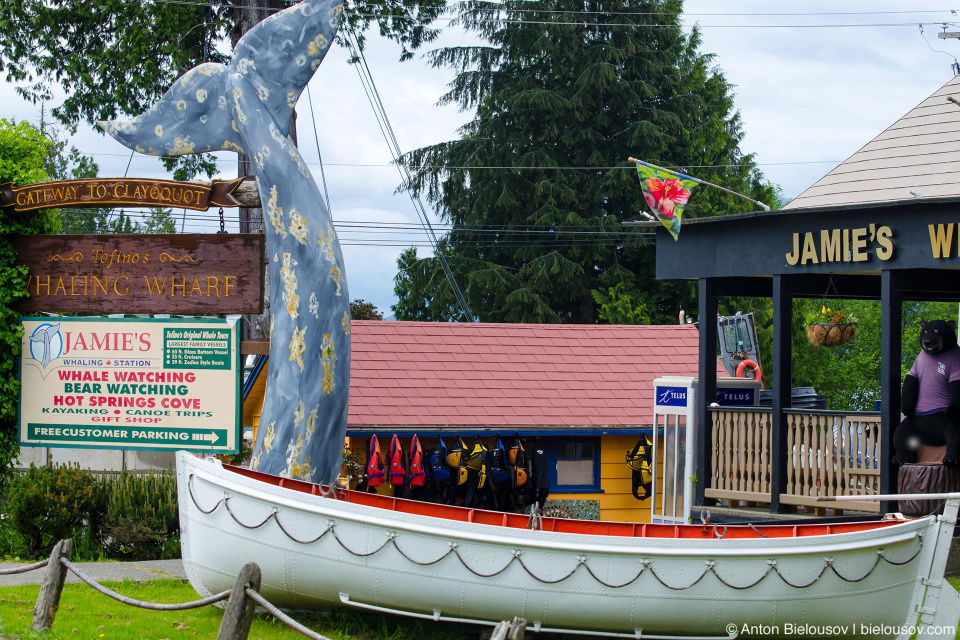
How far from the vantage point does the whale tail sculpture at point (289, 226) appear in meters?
10.6

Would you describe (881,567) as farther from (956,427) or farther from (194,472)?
(194,472)

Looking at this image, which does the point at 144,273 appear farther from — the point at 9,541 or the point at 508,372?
the point at 508,372

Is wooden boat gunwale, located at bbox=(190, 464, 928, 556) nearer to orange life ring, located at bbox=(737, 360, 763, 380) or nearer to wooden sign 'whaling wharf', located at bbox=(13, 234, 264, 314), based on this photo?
wooden sign 'whaling wharf', located at bbox=(13, 234, 264, 314)

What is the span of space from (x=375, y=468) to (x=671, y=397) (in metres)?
4.66

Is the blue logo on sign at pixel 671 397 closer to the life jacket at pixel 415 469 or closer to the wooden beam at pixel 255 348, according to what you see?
the life jacket at pixel 415 469

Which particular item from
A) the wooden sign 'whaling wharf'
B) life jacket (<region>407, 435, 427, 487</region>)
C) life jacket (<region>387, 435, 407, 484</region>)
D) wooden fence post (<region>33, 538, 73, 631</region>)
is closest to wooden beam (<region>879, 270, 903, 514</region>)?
life jacket (<region>407, 435, 427, 487</region>)

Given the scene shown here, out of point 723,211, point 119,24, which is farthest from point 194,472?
point 723,211

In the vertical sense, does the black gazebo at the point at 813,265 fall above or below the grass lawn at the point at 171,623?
above

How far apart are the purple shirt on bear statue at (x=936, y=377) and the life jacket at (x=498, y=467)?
6.96m

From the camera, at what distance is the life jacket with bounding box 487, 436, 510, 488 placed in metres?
15.7

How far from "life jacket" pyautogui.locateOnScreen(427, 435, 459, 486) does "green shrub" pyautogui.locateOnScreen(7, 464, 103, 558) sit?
5.06 metres

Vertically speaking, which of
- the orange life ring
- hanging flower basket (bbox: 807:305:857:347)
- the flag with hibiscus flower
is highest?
the flag with hibiscus flower

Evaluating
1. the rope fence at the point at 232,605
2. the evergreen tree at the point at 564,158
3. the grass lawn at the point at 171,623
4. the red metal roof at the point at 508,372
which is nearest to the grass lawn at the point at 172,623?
the grass lawn at the point at 171,623

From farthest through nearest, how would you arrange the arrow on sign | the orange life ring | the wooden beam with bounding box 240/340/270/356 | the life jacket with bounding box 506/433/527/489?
the orange life ring < the life jacket with bounding box 506/433/527/489 < the arrow on sign < the wooden beam with bounding box 240/340/270/356
